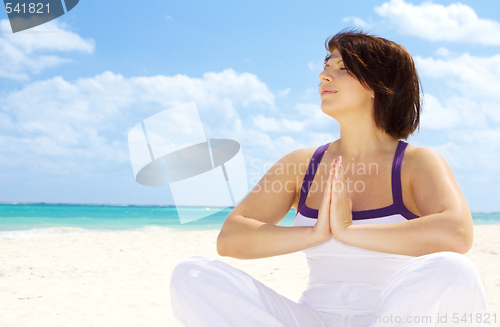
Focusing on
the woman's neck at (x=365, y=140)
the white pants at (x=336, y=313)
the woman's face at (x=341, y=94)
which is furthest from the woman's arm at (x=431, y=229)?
the woman's face at (x=341, y=94)

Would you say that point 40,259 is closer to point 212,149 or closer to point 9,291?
point 9,291

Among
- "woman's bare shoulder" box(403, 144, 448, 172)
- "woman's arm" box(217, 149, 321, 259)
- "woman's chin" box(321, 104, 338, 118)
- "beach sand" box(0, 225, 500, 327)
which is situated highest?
"woman's chin" box(321, 104, 338, 118)

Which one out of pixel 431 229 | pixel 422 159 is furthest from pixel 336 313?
pixel 422 159

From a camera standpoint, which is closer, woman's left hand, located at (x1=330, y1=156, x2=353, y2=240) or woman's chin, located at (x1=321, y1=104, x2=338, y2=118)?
woman's left hand, located at (x1=330, y1=156, x2=353, y2=240)

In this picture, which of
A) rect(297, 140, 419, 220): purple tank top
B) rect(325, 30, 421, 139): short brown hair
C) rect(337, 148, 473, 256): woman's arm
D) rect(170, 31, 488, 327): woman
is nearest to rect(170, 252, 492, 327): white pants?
rect(170, 31, 488, 327): woman

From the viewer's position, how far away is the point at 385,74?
195 centimetres

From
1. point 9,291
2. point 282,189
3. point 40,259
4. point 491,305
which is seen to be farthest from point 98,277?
point 491,305

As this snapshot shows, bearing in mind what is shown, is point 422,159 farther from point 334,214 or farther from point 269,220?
point 269,220

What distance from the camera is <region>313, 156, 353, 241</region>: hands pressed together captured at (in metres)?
1.61

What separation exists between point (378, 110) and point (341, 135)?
0.23 meters

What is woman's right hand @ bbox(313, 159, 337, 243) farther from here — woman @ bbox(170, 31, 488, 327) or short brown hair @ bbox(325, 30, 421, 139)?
short brown hair @ bbox(325, 30, 421, 139)

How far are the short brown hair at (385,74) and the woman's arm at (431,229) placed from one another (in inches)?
17.5

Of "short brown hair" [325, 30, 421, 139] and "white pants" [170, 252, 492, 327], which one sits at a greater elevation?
"short brown hair" [325, 30, 421, 139]

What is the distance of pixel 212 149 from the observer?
5375 millimetres
